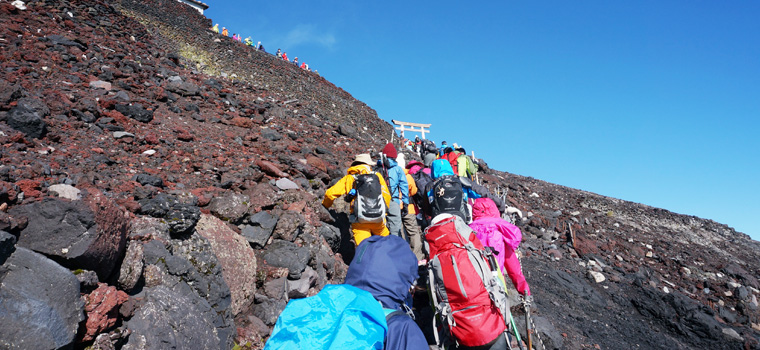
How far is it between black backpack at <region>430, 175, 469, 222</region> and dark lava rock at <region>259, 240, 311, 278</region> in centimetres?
242

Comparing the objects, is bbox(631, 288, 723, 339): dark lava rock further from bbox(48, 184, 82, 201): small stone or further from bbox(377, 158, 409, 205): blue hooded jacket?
bbox(48, 184, 82, 201): small stone

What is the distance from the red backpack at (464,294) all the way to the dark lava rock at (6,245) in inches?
161

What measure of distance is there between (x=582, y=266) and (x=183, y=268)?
41.0 ft

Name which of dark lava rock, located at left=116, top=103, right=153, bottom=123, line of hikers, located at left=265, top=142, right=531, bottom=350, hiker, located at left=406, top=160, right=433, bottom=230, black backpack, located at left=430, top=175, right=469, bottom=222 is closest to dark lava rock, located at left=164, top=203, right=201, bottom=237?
line of hikers, located at left=265, top=142, right=531, bottom=350

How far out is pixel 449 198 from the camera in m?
6.20

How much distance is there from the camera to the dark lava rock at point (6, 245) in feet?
→ 8.24

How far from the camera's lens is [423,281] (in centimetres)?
727

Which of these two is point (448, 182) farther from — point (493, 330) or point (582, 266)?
point (582, 266)

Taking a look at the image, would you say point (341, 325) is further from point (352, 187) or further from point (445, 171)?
point (445, 171)

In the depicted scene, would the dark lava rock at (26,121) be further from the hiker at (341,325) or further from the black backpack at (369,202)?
the hiker at (341,325)

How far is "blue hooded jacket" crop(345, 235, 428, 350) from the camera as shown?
3059 millimetres

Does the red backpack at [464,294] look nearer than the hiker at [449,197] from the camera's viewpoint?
Yes

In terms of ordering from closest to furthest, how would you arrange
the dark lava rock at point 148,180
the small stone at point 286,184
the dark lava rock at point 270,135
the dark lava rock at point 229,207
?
the dark lava rock at point 148,180
the dark lava rock at point 229,207
the small stone at point 286,184
the dark lava rock at point 270,135

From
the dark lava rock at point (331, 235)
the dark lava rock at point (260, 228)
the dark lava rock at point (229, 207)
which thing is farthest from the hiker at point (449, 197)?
the dark lava rock at point (229, 207)
